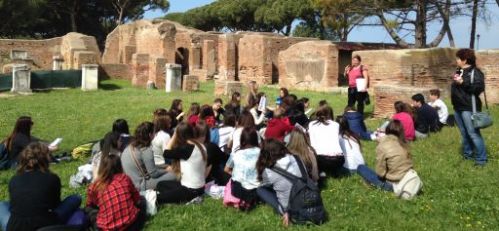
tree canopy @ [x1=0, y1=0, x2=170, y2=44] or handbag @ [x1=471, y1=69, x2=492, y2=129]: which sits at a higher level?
tree canopy @ [x1=0, y1=0, x2=170, y2=44]

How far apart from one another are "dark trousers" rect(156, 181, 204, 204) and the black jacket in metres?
4.16

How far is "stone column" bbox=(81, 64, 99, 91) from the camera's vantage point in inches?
930

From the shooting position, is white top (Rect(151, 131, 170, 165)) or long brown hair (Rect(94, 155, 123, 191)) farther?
white top (Rect(151, 131, 170, 165))

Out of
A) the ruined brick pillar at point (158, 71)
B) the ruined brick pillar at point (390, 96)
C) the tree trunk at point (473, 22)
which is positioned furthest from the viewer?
the ruined brick pillar at point (158, 71)

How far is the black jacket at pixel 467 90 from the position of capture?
27.1 feet

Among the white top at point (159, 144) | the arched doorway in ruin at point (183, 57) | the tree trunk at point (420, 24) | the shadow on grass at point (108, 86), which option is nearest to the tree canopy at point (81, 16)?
the arched doorway in ruin at point (183, 57)

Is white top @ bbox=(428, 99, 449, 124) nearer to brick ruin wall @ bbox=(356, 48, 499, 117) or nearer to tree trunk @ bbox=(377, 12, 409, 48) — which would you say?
brick ruin wall @ bbox=(356, 48, 499, 117)

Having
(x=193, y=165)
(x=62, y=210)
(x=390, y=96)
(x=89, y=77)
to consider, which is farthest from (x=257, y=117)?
(x=89, y=77)

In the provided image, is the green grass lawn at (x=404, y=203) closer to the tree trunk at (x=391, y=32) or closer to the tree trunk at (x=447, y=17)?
the tree trunk at (x=447, y=17)

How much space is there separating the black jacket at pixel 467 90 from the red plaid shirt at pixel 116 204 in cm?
511

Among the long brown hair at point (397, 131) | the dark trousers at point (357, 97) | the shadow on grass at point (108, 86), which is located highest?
→ the shadow on grass at point (108, 86)

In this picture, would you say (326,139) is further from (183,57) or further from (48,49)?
(48,49)

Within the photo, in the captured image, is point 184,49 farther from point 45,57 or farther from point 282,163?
point 282,163

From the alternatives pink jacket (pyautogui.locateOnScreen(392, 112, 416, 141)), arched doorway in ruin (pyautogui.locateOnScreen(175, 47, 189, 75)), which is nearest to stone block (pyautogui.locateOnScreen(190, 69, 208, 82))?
arched doorway in ruin (pyautogui.locateOnScreen(175, 47, 189, 75))
